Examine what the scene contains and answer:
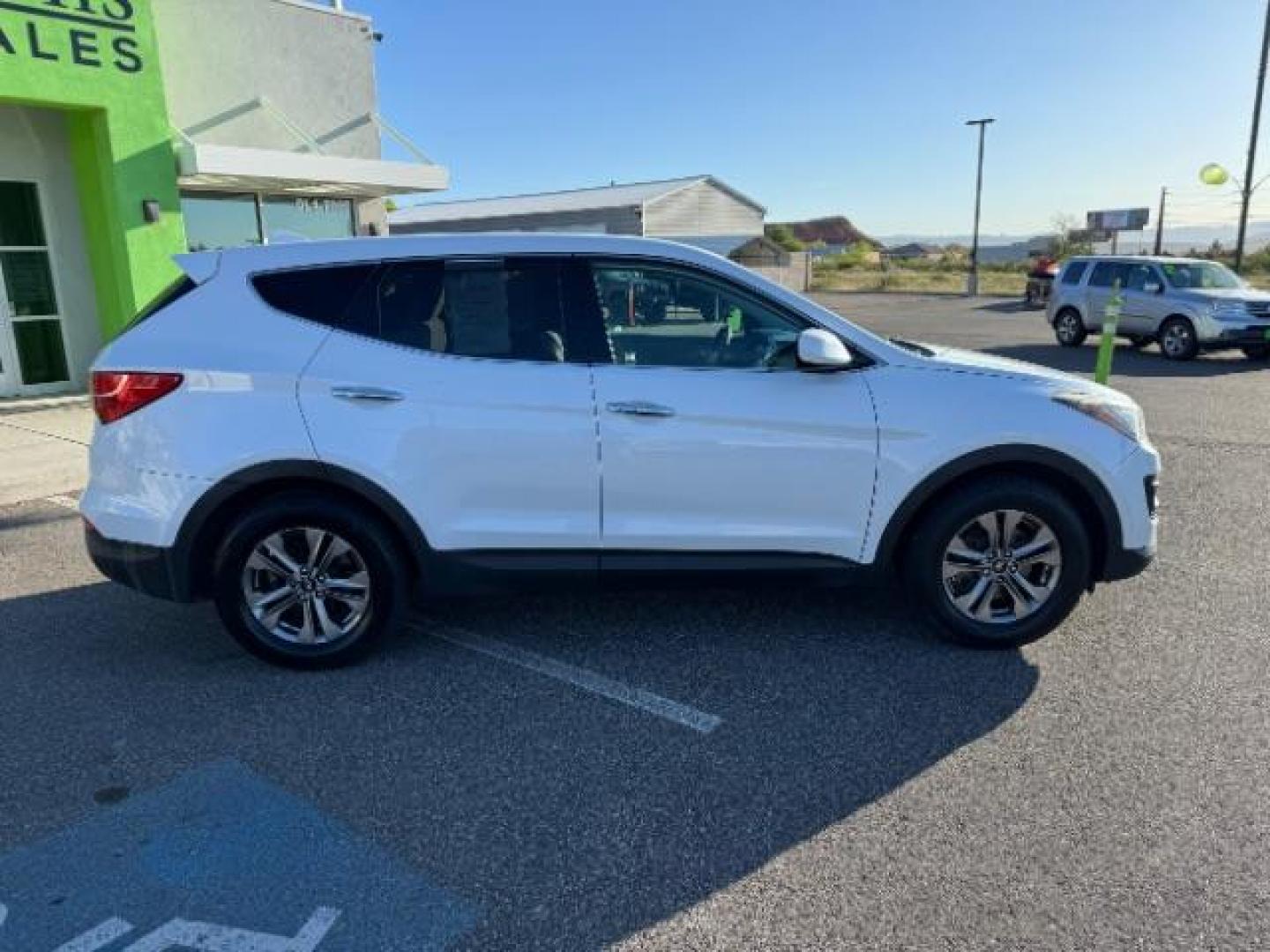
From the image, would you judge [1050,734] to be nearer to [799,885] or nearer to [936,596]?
[936,596]

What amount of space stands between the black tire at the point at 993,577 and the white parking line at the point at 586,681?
3.97 ft

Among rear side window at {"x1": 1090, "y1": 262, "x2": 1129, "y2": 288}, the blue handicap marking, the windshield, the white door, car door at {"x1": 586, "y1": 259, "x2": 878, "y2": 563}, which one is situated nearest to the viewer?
the blue handicap marking

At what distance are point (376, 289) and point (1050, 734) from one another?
128 inches

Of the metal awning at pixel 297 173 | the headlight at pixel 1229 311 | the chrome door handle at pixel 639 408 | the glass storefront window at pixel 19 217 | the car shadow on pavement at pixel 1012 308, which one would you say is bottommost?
the car shadow on pavement at pixel 1012 308

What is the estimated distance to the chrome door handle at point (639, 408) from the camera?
3.71 meters

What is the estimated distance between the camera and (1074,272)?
18000 mm

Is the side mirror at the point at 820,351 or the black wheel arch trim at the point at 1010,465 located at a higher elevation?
the side mirror at the point at 820,351

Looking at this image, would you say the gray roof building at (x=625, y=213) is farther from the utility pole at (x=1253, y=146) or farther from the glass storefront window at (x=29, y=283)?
the glass storefront window at (x=29, y=283)

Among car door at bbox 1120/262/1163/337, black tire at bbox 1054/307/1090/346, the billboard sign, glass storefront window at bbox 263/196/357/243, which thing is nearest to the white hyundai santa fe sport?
glass storefront window at bbox 263/196/357/243

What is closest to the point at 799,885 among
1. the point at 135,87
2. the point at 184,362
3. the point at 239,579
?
the point at 239,579

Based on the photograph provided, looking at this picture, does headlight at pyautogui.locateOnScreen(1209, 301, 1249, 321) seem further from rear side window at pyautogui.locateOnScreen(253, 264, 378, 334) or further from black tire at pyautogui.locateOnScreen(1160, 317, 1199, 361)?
rear side window at pyautogui.locateOnScreen(253, 264, 378, 334)

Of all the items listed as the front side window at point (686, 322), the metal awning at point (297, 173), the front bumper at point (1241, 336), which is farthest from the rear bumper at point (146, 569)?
the front bumper at point (1241, 336)

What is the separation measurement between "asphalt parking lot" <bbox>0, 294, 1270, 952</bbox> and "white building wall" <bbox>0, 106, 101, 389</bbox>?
763 centimetres

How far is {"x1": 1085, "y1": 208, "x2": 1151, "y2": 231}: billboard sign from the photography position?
47688mm
